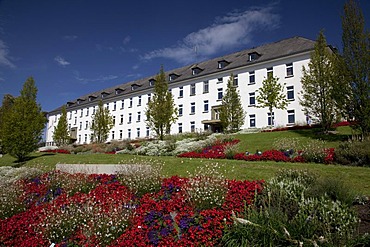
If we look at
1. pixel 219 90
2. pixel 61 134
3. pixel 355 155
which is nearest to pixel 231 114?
pixel 219 90

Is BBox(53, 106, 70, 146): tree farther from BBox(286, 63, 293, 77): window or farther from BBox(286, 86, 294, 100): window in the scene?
BBox(286, 63, 293, 77): window

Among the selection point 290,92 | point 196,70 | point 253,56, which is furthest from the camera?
point 196,70

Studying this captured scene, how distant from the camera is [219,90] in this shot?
38.5 meters

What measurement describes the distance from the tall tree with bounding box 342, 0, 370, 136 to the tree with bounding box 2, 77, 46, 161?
78.1 ft

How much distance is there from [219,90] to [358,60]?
79.1ft

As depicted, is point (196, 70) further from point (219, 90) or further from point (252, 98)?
point (252, 98)

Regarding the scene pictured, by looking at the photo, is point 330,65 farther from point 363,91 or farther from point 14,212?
point 14,212

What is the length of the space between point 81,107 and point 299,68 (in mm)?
51753

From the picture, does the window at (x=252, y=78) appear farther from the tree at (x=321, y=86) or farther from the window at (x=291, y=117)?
the tree at (x=321, y=86)

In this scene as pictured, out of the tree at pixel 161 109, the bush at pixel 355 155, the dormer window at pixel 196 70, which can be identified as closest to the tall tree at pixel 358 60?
the bush at pixel 355 155

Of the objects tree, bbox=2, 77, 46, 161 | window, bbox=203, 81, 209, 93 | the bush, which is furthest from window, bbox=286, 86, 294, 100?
tree, bbox=2, 77, 46, 161

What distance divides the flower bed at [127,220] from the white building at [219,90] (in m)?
26.9

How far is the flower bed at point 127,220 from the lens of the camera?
15.4 feet

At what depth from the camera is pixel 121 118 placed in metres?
53.3
